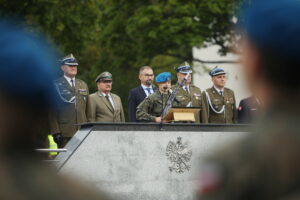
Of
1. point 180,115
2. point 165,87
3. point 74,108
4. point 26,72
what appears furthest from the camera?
point 74,108

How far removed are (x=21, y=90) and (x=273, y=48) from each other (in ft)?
2.19

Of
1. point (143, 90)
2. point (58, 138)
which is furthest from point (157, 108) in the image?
point (58, 138)

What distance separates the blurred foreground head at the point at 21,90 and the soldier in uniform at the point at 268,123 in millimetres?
470

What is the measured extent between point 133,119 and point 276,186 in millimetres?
12959

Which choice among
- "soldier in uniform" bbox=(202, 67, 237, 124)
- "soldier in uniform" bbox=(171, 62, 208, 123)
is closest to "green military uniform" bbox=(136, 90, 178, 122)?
"soldier in uniform" bbox=(171, 62, 208, 123)

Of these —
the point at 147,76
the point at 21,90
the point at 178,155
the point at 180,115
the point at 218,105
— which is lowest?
the point at 178,155

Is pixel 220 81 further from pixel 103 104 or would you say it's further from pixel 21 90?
pixel 21 90

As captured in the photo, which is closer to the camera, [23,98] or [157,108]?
[23,98]

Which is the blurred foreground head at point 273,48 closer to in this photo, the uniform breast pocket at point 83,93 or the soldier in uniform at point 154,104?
the soldier in uniform at point 154,104

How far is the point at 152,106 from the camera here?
1429cm

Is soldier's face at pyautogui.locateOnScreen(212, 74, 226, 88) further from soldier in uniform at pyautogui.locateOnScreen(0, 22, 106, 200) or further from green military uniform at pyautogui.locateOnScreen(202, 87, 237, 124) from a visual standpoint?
soldier in uniform at pyautogui.locateOnScreen(0, 22, 106, 200)

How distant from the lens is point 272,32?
241 centimetres

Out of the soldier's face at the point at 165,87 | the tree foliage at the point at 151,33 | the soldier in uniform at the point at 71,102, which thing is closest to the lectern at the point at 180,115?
the soldier's face at the point at 165,87

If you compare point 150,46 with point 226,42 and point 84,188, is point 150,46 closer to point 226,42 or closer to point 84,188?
point 226,42
